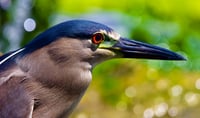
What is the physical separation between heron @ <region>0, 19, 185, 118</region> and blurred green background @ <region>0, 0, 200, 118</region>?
1419 millimetres

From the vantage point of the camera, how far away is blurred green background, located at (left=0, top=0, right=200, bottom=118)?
375 centimetres

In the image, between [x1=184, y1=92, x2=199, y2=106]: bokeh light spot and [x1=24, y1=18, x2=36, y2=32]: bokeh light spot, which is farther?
[x1=24, y1=18, x2=36, y2=32]: bokeh light spot

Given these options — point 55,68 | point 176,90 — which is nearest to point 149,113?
point 176,90

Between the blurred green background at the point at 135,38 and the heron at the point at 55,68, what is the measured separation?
1419 mm

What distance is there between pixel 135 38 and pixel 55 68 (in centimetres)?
190

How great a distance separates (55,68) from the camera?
87.7 inches

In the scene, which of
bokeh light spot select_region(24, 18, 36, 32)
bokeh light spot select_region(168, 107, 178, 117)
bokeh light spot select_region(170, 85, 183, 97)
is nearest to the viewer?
bokeh light spot select_region(168, 107, 178, 117)

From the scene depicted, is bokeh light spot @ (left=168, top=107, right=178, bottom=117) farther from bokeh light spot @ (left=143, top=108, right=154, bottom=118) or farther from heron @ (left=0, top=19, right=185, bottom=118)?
heron @ (left=0, top=19, right=185, bottom=118)

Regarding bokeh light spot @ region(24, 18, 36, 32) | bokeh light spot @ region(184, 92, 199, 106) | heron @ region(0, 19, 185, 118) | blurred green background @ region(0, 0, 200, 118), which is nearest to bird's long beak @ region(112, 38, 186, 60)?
heron @ region(0, 19, 185, 118)

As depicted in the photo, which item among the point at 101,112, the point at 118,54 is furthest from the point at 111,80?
the point at 118,54

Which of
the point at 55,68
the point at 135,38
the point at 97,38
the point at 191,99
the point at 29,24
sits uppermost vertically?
the point at 135,38

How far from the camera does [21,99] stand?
2.22 meters

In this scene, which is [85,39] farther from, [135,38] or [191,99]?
[135,38]

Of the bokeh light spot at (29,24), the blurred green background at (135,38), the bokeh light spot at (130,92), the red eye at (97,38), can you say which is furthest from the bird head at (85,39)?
the bokeh light spot at (29,24)
